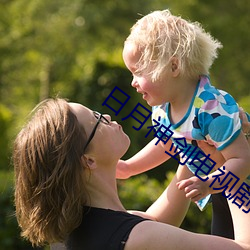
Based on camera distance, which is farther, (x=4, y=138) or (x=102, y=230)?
(x=4, y=138)

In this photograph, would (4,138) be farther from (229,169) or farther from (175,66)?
(229,169)

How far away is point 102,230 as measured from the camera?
104 inches

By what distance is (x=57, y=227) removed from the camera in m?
2.73

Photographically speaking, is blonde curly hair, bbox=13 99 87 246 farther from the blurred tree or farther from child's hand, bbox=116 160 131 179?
the blurred tree

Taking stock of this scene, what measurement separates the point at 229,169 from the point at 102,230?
55cm

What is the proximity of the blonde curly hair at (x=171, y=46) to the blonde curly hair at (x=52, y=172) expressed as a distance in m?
0.41

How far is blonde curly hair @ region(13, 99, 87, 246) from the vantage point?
2.68m

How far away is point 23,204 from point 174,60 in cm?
86

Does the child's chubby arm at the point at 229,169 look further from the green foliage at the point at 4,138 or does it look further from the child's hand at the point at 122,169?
the green foliage at the point at 4,138

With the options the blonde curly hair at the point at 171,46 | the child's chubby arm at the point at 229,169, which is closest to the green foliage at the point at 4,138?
the blonde curly hair at the point at 171,46

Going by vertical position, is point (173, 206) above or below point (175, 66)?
below

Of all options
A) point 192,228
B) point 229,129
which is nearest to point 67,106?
point 229,129

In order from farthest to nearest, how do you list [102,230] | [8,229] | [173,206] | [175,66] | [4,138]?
[4,138], [8,229], [173,206], [175,66], [102,230]

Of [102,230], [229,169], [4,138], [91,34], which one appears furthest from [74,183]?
[91,34]
